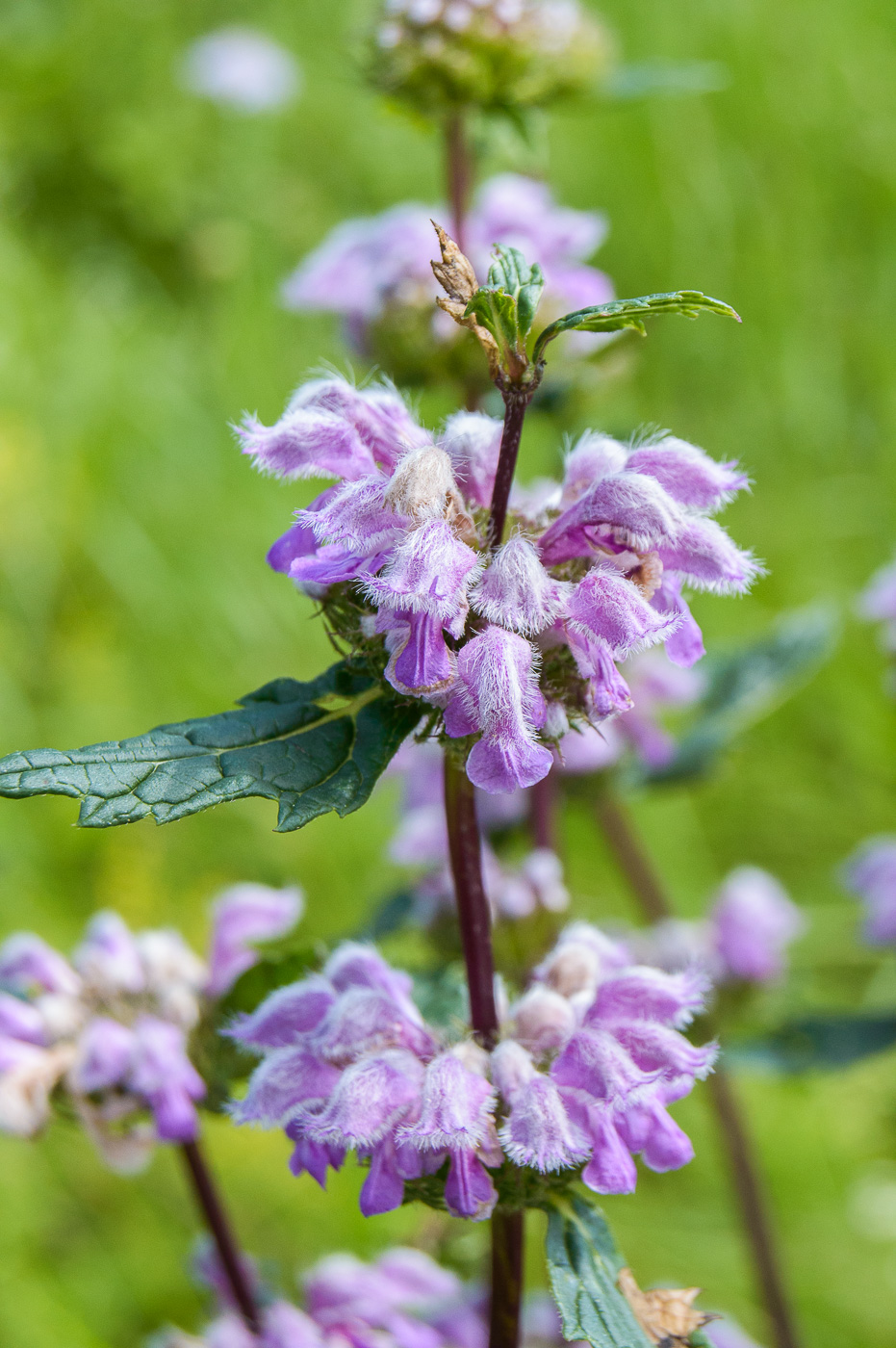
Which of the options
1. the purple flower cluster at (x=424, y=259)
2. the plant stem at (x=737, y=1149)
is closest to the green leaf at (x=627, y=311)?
the purple flower cluster at (x=424, y=259)

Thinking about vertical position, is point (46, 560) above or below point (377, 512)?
above

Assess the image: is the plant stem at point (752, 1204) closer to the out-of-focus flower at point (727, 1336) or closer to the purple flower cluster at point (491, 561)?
the out-of-focus flower at point (727, 1336)

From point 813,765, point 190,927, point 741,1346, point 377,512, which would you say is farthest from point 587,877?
point 377,512

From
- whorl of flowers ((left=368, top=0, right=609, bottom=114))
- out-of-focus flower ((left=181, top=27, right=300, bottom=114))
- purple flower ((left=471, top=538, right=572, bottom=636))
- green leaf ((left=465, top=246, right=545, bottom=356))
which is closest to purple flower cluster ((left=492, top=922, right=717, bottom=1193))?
purple flower ((left=471, top=538, right=572, bottom=636))

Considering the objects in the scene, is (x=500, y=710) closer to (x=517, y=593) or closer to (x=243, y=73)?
(x=517, y=593)

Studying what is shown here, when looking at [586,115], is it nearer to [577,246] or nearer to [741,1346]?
[577,246]

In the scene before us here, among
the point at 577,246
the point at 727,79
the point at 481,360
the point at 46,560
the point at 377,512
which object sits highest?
the point at 727,79

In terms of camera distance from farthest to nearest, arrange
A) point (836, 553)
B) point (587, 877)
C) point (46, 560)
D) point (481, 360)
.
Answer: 1. point (46, 560)
2. point (836, 553)
3. point (587, 877)
4. point (481, 360)
